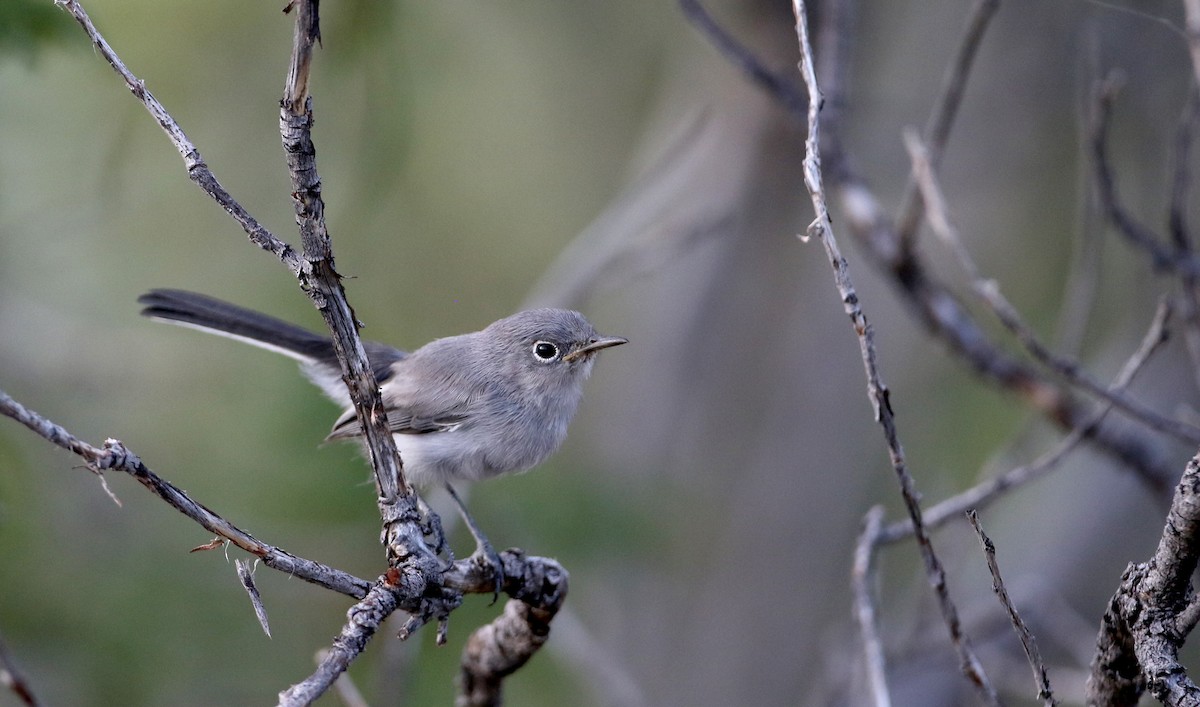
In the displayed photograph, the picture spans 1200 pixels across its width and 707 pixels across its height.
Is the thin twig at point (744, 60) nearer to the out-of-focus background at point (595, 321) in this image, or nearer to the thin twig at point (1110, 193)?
the out-of-focus background at point (595, 321)

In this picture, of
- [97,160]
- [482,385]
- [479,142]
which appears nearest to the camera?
[482,385]

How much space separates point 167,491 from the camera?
1.37m

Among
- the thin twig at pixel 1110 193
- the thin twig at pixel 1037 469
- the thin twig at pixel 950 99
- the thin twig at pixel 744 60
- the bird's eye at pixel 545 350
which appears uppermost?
the thin twig at pixel 744 60

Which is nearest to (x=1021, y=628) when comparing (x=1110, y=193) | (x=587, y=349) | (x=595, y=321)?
(x=1110, y=193)

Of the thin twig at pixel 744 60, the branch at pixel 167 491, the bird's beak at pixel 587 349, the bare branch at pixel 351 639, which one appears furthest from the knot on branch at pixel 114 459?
the thin twig at pixel 744 60

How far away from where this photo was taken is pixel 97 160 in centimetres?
439

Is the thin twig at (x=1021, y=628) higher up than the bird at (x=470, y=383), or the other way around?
the bird at (x=470, y=383)

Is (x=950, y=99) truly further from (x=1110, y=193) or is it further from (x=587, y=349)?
Answer: (x=587, y=349)

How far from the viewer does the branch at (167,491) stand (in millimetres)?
1246

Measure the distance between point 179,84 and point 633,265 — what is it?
210cm

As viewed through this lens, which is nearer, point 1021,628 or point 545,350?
point 1021,628

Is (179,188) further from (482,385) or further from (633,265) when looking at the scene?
(482,385)

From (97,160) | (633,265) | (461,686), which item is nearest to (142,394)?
(97,160)

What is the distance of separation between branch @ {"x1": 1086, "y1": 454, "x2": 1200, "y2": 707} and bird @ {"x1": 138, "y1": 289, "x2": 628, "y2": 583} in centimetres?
181
